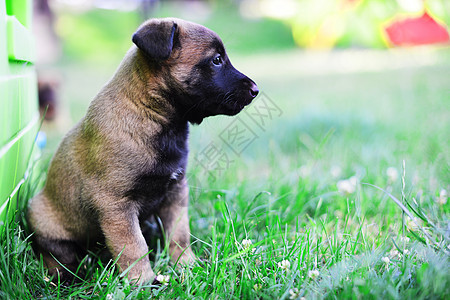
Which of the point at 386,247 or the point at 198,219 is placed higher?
the point at 386,247

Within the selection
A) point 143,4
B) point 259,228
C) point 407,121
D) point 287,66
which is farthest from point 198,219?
point 143,4

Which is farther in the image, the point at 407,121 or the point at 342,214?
the point at 407,121

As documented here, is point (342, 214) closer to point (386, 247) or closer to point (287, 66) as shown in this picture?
point (386, 247)

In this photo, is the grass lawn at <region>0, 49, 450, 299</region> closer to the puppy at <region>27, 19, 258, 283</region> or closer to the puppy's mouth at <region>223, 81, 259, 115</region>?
the puppy at <region>27, 19, 258, 283</region>

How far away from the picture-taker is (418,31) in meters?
11.8

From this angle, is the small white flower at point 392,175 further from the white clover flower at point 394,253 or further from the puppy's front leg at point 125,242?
the puppy's front leg at point 125,242

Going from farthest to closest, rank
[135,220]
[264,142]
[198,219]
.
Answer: [264,142], [198,219], [135,220]

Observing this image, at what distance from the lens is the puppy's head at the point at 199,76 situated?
85.4 inches

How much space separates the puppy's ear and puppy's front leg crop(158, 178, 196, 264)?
703 mm

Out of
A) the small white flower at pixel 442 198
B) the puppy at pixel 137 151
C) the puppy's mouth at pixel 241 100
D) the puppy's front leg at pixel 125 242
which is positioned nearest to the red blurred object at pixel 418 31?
the small white flower at pixel 442 198

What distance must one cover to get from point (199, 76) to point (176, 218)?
30.9 inches

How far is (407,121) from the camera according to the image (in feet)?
15.2

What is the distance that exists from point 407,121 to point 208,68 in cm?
316

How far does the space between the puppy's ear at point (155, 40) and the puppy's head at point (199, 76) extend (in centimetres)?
5
